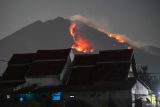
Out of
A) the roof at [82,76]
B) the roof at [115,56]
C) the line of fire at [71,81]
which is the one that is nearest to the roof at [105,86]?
the line of fire at [71,81]

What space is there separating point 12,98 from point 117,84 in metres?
15.2

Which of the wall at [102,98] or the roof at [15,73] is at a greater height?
the roof at [15,73]

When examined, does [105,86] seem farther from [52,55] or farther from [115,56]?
[52,55]

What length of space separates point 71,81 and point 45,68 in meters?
5.14

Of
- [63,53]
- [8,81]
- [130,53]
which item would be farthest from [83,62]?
[8,81]

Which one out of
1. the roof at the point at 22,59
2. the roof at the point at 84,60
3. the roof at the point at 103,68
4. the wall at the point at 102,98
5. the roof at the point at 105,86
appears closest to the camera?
the wall at the point at 102,98

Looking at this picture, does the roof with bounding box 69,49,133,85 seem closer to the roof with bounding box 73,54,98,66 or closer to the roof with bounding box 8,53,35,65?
the roof with bounding box 73,54,98,66

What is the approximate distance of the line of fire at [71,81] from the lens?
152 feet

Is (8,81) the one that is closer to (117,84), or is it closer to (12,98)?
(12,98)

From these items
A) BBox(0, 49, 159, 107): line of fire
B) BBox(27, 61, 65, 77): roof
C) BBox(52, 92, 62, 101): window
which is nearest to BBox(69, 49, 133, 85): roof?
BBox(0, 49, 159, 107): line of fire

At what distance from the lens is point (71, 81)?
166 ft

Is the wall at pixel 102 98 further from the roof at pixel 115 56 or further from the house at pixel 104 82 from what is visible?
the roof at pixel 115 56

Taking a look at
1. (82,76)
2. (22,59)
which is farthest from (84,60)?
(22,59)

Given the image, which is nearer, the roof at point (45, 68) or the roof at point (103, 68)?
the roof at point (103, 68)
